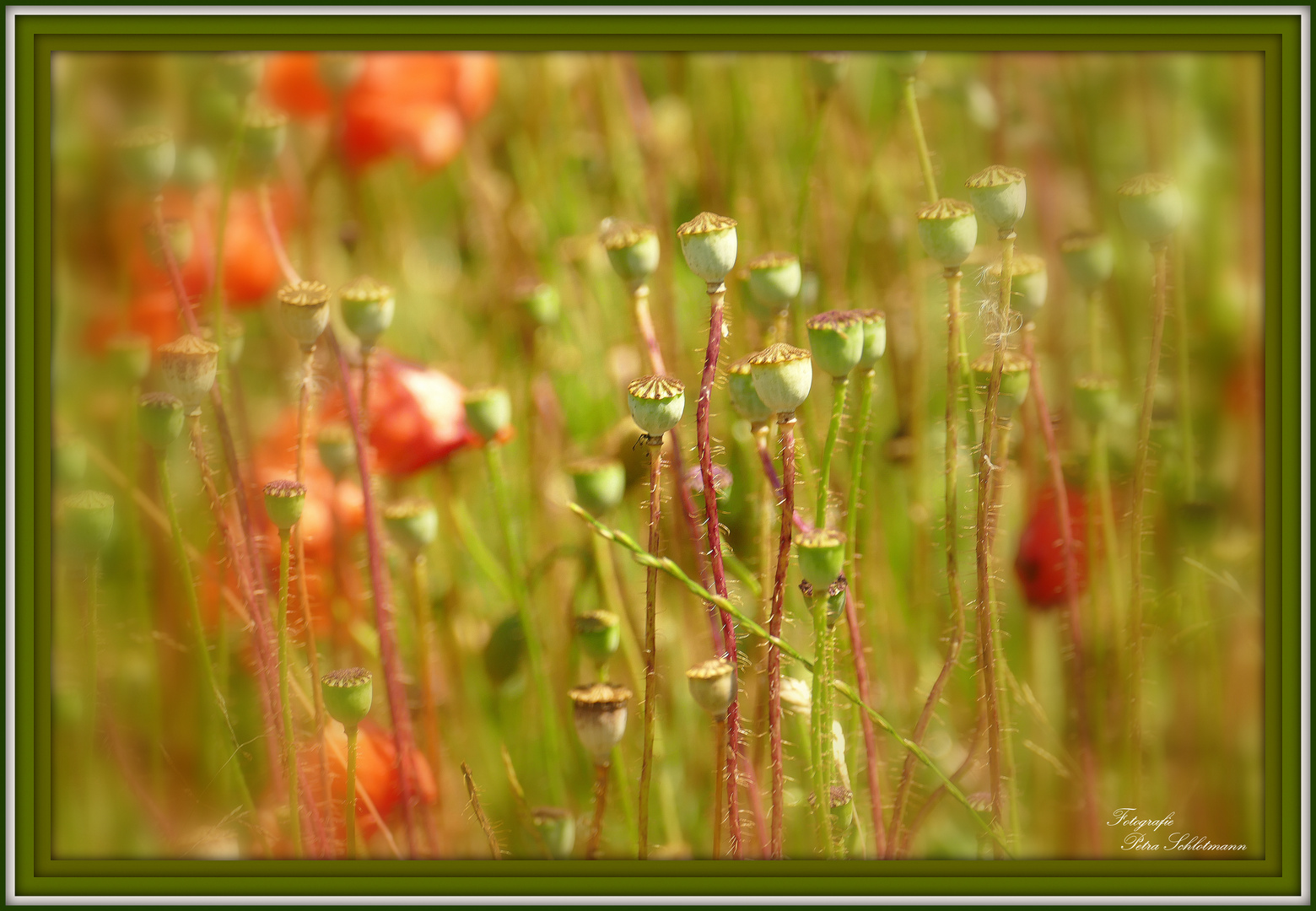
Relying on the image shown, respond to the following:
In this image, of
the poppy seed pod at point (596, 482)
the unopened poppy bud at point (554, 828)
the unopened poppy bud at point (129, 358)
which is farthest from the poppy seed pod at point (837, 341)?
the unopened poppy bud at point (129, 358)

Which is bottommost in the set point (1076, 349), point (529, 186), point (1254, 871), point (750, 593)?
point (1254, 871)

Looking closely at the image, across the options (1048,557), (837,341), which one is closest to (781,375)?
(837,341)

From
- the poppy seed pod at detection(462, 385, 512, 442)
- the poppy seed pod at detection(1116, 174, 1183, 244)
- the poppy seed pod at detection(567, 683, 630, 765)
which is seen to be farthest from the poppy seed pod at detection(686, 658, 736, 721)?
the poppy seed pod at detection(1116, 174, 1183, 244)

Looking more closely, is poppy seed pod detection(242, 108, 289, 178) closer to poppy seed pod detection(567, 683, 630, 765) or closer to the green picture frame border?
the green picture frame border

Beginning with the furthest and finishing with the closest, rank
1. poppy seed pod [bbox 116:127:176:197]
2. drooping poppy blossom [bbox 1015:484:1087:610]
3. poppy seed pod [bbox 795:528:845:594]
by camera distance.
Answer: drooping poppy blossom [bbox 1015:484:1087:610]
poppy seed pod [bbox 116:127:176:197]
poppy seed pod [bbox 795:528:845:594]

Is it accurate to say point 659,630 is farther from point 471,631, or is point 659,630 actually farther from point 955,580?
point 955,580

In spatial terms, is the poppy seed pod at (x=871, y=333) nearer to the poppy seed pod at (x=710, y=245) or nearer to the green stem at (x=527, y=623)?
the poppy seed pod at (x=710, y=245)

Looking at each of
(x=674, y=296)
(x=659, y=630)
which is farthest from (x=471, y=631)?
(x=674, y=296)
